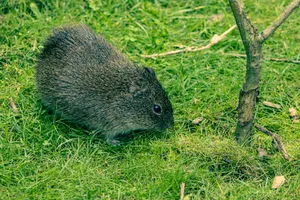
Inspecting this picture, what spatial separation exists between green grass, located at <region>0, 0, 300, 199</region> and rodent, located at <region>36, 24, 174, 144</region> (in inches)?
6.1

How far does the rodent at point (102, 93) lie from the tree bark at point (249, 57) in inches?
30.8

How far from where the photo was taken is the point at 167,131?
579 centimetres

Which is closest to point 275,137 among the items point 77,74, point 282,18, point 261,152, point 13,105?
point 261,152

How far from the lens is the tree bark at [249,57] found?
4.77 m

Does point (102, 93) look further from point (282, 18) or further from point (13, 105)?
point (282, 18)

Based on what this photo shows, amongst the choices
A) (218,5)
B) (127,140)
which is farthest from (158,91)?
(218,5)

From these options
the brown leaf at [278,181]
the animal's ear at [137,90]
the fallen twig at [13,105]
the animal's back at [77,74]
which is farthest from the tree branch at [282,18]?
the fallen twig at [13,105]

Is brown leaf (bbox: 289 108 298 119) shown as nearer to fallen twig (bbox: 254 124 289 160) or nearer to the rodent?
fallen twig (bbox: 254 124 289 160)

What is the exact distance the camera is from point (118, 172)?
5.34 meters

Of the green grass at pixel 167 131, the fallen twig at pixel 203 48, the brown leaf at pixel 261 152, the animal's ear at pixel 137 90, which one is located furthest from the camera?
the fallen twig at pixel 203 48

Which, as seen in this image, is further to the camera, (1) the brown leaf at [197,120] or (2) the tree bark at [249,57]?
(1) the brown leaf at [197,120]

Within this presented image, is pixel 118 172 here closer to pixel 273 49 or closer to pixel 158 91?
pixel 158 91

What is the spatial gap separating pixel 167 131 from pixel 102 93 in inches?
30.2

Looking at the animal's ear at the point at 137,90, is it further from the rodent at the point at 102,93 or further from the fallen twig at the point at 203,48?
the fallen twig at the point at 203,48
